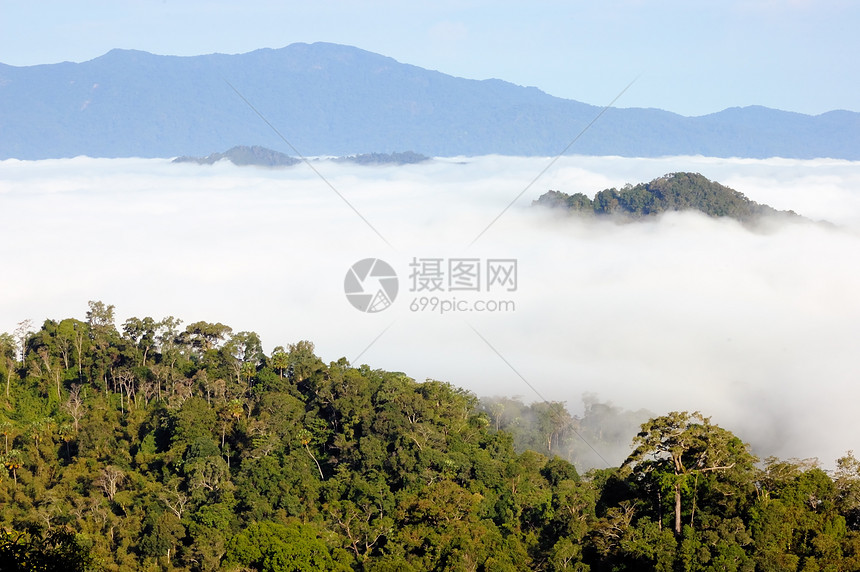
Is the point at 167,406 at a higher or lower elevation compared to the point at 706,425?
lower

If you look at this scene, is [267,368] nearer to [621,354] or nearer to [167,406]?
[167,406]

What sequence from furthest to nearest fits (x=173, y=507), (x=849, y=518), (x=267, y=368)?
(x=267, y=368) < (x=173, y=507) < (x=849, y=518)

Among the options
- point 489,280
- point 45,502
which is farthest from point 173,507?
point 489,280

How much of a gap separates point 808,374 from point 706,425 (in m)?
64.8

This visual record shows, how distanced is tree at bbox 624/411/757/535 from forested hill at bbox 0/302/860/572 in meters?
0.06

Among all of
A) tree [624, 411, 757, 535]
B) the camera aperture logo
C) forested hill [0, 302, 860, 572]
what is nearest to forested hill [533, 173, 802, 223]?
the camera aperture logo

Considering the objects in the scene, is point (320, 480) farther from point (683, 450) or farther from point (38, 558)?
point (38, 558)

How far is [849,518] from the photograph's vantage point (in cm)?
2780

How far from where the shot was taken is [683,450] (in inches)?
1107

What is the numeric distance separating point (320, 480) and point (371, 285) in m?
82.4

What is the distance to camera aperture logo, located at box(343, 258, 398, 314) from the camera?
349ft

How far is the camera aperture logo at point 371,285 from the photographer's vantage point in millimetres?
106500

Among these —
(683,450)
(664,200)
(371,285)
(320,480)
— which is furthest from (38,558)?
(664,200)

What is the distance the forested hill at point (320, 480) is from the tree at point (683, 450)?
0.19 feet
